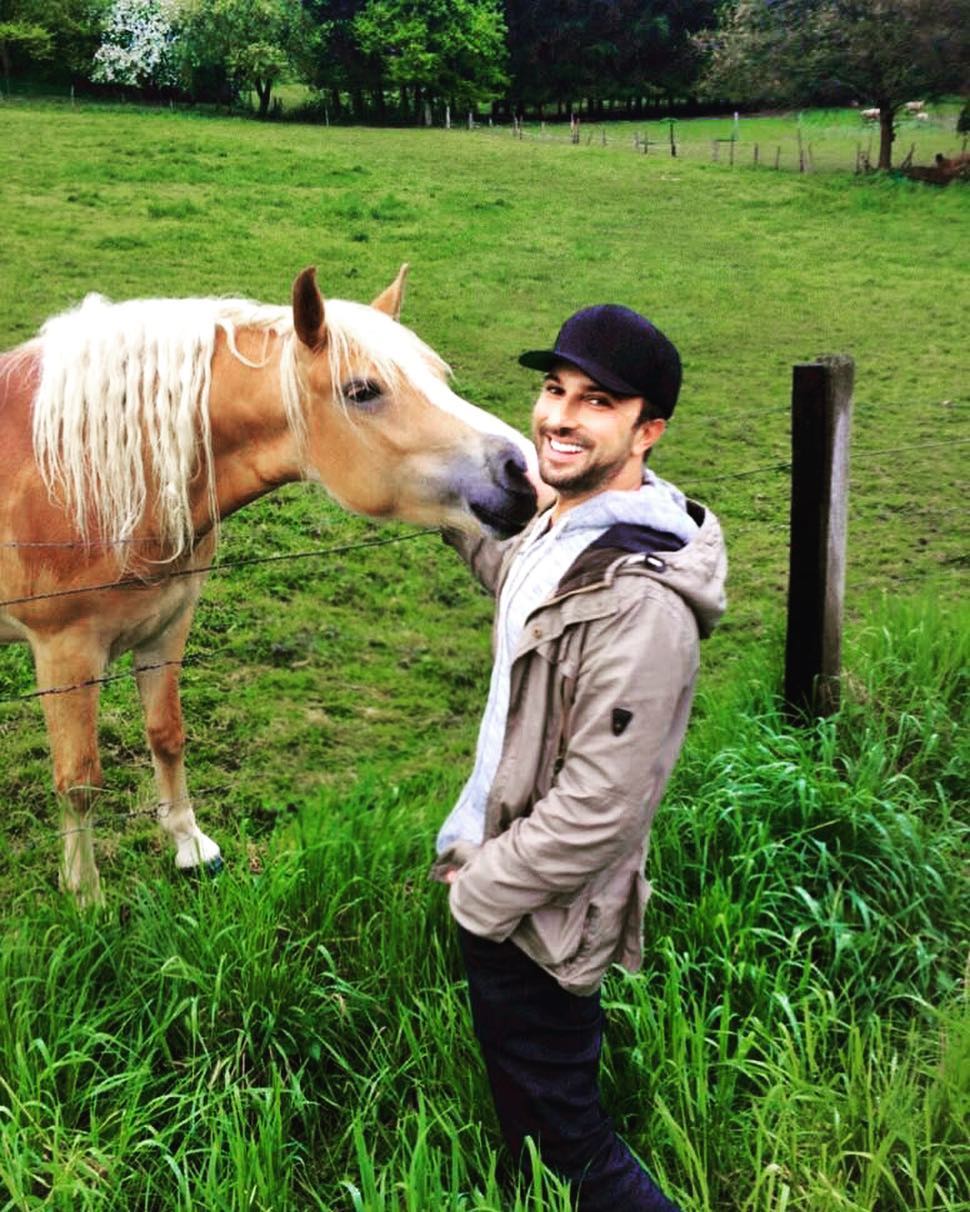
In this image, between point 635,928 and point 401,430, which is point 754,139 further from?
point 635,928

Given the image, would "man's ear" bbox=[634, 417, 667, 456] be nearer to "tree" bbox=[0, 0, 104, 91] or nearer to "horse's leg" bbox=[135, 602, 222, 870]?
"horse's leg" bbox=[135, 602, 222, 870]

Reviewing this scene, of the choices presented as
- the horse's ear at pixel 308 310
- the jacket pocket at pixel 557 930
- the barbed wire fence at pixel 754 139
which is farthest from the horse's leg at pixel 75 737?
the barbed wire fence at pixel 754 139

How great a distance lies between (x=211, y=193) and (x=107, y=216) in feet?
4.38

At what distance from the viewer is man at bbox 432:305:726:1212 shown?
1.36 m

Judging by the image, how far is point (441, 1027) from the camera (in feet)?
6.34

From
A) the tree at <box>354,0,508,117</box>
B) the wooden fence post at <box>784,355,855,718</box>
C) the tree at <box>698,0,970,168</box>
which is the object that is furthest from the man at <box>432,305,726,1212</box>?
the tree at <box>698,0,970,168</box>

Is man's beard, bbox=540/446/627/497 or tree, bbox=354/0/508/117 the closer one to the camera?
man's beard, bbox=540/446/627/497

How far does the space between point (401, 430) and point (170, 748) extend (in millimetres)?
1311

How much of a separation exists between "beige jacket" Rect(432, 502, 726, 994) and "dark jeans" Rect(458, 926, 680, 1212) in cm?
8

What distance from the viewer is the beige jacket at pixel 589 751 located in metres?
1.34

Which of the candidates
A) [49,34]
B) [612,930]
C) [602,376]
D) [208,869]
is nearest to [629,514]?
[602,376]

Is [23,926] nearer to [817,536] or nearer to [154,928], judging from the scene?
[154,928]

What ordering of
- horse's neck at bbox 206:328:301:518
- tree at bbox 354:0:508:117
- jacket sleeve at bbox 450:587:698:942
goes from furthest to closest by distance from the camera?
tree at bbox 354:0:508:117, horse's neck at bbox 206:328:301:518, jacket sleeve at bbox 450:587:698:942

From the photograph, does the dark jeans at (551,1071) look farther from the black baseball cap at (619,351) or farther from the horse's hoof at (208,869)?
the horse's hoof at (208,869)
